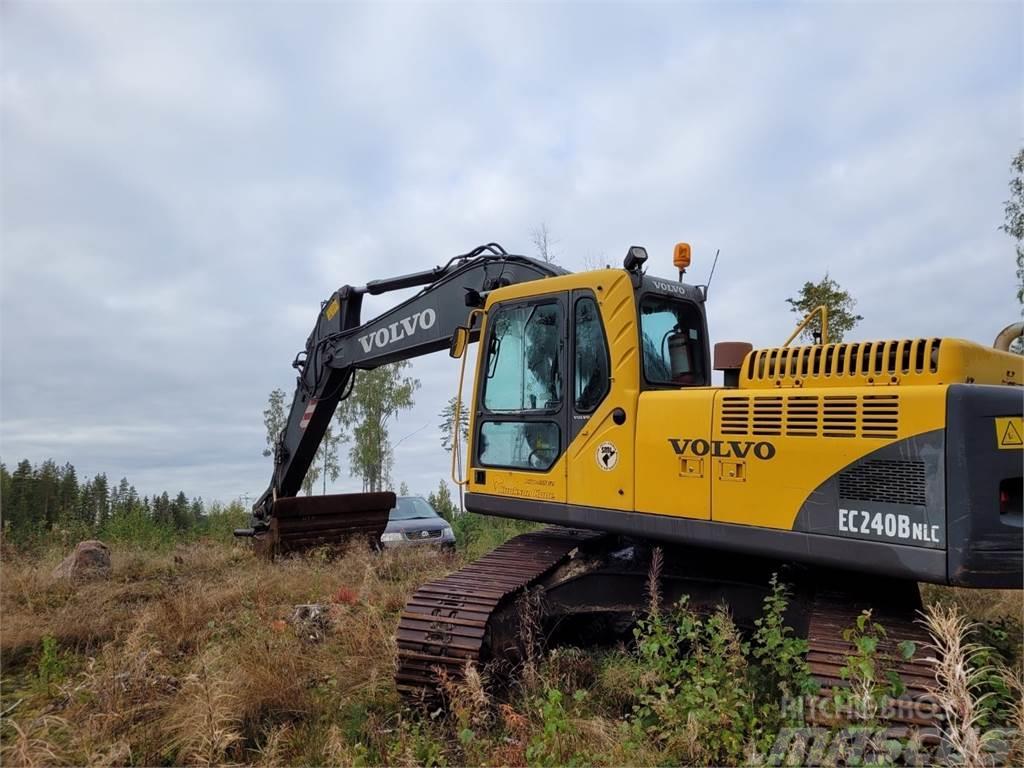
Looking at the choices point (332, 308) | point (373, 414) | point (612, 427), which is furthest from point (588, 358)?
point (373, 414)

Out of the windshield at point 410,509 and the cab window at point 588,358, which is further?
the windshield at point 410,509

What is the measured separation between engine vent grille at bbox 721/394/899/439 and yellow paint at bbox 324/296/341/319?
5.74 metres

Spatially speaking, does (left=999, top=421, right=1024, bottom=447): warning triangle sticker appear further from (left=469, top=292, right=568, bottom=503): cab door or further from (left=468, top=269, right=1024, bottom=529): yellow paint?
(left=469, top=292, right=568, bottom=503): cab door

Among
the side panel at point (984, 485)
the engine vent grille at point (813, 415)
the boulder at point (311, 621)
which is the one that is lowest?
the boulder at point (311, 621)

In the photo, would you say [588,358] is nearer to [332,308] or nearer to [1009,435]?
[1009,435]

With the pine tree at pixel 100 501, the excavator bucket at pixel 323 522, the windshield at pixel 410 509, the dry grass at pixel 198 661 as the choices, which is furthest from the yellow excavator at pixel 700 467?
the pine tree at pixel 100 501

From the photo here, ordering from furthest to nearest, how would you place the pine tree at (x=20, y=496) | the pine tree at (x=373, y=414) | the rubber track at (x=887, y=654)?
the pine tree at (x=373, y=414) < the pine tree at (x=20, y=496) < the rubber track at (x=887, y=654)

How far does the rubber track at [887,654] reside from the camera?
3088 millimetres

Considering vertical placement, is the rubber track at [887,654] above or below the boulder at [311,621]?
above

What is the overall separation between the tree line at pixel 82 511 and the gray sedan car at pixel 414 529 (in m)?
4.05

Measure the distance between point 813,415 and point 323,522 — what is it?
7.07m

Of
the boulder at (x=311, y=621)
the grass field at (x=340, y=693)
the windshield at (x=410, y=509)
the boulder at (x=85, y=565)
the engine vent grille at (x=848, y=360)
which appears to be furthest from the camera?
the windshield at (x=410, y=509)

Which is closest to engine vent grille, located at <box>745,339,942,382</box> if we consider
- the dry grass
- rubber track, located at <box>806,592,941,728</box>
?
rubber track, located at <box>806,592,941,728</box>

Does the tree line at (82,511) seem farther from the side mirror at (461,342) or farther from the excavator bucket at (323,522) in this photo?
the side mirror at (461,342)
